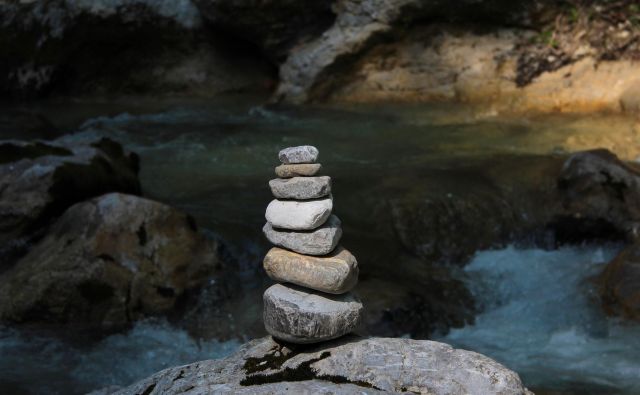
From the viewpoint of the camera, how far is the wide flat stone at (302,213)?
3.89m

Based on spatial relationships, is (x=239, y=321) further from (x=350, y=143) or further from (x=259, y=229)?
(x=350, y=143)

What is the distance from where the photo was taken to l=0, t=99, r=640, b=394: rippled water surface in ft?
18.4

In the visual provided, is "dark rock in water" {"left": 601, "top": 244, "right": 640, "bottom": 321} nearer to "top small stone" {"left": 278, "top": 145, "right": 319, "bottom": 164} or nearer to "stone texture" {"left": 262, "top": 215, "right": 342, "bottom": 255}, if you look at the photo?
"stone texture" {"left": 262, "top": 215, "right": 342, "bottom": 255}

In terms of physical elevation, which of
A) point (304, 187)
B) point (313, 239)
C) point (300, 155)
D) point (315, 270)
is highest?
point (300, 155)

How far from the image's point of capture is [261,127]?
36.6 feet

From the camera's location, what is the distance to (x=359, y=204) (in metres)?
7.80

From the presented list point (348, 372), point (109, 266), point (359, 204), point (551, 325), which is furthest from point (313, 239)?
point (359, 204)

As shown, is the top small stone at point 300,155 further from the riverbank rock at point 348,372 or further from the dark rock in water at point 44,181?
the dark rock in water at point 44,181

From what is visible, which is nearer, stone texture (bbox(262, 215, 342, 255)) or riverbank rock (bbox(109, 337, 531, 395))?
riverbank rock (bbox(109, 337, 531, 395))

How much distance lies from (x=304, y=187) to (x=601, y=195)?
482 cm

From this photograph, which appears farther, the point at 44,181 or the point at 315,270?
the point at 44,181

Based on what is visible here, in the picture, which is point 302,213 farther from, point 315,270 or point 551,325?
point 551,325

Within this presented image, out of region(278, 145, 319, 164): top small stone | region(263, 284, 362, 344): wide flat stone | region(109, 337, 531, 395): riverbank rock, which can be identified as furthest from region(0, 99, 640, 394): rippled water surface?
region(278, 145, 319, 164): top small stone

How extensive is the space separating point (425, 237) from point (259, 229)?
4.96 ft
